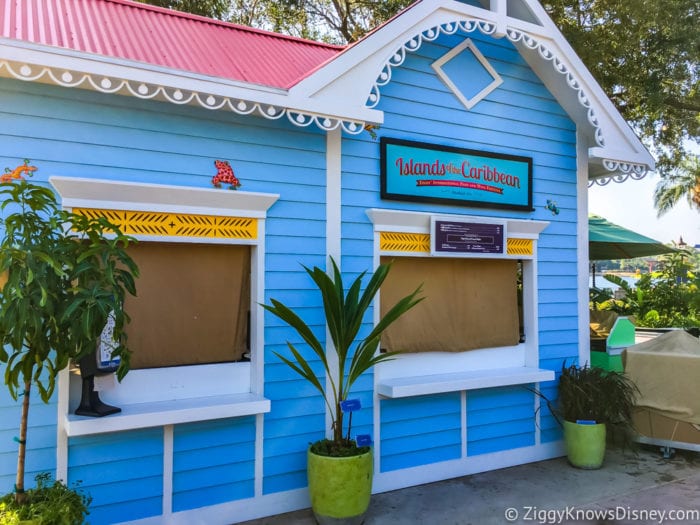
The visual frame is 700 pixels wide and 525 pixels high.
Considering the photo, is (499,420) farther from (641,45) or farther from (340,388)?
(641,45)

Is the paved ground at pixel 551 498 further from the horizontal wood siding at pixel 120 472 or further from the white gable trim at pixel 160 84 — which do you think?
the white gable trim at pixel 160 84

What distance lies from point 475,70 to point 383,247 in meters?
1.95

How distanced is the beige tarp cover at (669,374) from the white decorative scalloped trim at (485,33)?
2179 millimetres

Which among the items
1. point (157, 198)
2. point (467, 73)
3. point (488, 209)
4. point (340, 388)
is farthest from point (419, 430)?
point (467, 73)

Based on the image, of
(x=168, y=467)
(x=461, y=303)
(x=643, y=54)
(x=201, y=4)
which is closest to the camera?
(x=168, y=467)

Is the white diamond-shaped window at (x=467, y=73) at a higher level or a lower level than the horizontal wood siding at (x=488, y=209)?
higher

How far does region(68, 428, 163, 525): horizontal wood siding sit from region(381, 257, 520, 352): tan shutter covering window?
199cm

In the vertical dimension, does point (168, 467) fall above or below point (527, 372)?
below

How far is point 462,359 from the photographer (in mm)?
4965

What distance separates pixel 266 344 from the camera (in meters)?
3.99

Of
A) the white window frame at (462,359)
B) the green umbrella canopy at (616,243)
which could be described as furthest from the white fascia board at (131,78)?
the green umbrella canopy at (616,243)

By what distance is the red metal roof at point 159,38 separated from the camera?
368cm

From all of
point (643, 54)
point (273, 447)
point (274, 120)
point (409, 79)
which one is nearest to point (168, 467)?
point (273, 447)

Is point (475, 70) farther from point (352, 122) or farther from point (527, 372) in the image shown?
point (527, 372)
